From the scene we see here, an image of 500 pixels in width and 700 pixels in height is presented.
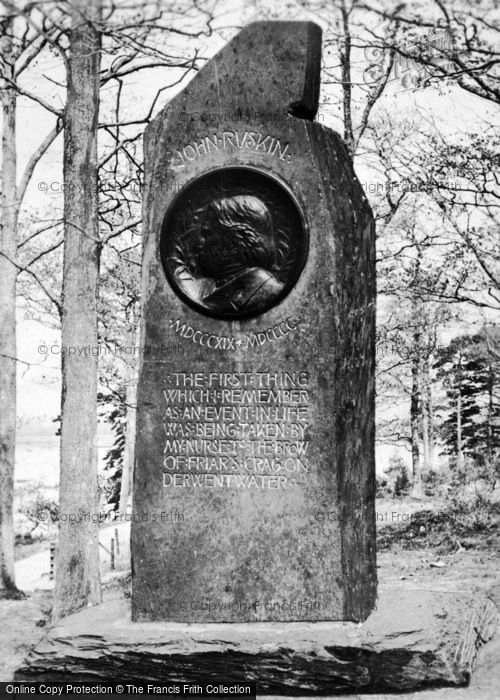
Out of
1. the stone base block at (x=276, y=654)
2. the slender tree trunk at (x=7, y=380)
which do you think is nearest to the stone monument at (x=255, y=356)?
the stone base block at (x=276, y=654)

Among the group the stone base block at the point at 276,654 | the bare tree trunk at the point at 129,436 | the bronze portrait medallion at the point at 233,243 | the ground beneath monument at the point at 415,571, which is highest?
the bronze portrait medallion at the point at 233,243

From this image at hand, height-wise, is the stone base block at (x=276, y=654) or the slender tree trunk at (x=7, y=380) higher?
the slender tree trunk at (x=7, y=380)

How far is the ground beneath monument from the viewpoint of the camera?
957 cm

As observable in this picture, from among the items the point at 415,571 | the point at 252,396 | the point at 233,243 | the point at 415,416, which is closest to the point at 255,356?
the point at 252,396

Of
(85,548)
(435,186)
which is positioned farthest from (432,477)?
(85,548)

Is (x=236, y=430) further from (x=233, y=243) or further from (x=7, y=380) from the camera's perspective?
(x=7, y=380)

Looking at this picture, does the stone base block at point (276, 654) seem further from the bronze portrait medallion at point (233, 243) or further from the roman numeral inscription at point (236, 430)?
the bronze portrait medallion at point (233, 243)

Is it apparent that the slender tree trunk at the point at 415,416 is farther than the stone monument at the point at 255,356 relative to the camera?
Yes

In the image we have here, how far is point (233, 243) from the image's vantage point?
18.1 ft

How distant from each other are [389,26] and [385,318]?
287 inches

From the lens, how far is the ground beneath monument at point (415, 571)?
9.57 meters

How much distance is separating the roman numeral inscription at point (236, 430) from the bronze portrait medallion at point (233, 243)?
53cm

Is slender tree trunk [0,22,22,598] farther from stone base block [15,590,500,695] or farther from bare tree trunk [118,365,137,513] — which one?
stone base block [15,590,500,695]

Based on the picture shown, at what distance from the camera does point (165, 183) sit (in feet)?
18.4
